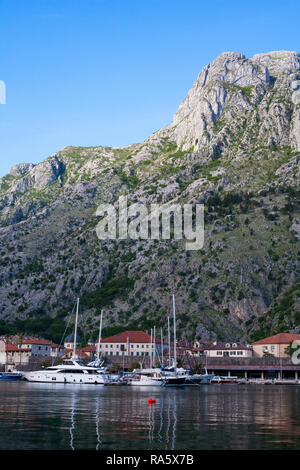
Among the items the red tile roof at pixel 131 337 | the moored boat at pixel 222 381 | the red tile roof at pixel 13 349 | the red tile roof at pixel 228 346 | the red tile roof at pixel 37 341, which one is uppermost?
the red tile roof at pixel 131 337

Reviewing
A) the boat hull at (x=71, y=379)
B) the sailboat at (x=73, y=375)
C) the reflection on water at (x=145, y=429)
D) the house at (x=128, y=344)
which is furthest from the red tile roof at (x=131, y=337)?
the reflection on water at (x=145, y=429)

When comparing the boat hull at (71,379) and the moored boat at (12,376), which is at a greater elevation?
the boat hull at (71,379)

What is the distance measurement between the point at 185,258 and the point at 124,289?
24.5 metres

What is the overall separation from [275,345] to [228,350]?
13376 mm

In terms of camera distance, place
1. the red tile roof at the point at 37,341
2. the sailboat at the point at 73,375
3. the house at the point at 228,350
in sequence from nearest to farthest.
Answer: the sailboat at the point at 73,375 → the house at the point at 228,350 → the red tile roof at the point at 37,341

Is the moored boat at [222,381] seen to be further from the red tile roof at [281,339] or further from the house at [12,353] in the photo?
the house at [12,353]

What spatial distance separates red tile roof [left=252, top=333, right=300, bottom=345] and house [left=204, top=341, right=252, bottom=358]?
4429 mm

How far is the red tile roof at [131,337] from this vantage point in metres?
163

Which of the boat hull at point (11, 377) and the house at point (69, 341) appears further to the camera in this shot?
the house at point (69, 341)

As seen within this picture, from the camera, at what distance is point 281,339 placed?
508ft

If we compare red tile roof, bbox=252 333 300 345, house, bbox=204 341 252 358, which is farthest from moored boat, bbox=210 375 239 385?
red tile roof, bbox=252 333 300 345

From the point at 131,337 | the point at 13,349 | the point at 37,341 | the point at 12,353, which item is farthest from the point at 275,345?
the point at 12,353
